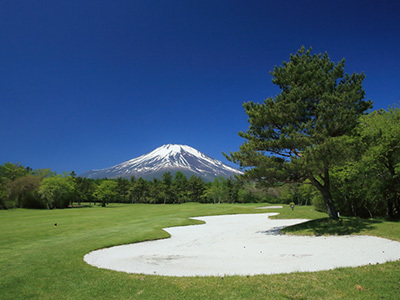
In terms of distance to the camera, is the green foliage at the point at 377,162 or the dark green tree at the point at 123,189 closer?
the green foliage at the point at 377,162

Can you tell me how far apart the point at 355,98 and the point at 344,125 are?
2.64 m

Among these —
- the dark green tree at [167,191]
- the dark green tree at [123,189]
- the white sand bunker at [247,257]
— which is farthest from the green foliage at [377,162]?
the dark green tree at [123,189]

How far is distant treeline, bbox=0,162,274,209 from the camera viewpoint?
195 feet

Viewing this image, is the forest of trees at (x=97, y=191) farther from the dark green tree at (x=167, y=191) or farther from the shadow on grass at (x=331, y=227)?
the shadow on grass at (x=331, y=227)

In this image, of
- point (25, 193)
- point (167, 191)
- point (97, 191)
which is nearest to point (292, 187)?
point (167, 191)

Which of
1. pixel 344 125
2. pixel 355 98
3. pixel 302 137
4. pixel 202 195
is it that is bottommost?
pixel 202 195

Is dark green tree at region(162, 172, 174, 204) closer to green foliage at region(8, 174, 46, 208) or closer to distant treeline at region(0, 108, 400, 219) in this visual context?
distant treeline at region(0, 108, 400, 219)

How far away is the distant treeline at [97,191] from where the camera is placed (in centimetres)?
5938

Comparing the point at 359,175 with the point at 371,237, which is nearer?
the point at 371,237

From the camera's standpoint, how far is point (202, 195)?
96.0 m

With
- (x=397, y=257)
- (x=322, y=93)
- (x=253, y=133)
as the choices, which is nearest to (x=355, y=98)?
(x=322, y=93)

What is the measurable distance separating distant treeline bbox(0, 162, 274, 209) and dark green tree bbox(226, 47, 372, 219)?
48.9 m

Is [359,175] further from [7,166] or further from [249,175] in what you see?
[7,166]

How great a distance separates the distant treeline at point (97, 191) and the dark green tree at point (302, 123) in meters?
48.9
